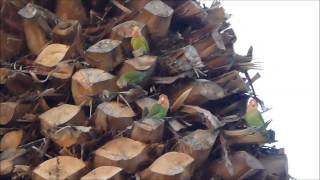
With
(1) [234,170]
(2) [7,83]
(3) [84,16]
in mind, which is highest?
(3) [84,16]

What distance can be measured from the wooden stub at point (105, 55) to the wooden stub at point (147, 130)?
0.35 meters

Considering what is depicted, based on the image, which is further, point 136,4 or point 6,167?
point 136,4

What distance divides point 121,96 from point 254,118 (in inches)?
22.8

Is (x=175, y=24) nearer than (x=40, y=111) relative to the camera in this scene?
No

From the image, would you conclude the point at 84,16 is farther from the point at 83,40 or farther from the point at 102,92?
the point at 102,92

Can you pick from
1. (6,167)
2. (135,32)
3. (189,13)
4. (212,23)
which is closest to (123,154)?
(6,167)

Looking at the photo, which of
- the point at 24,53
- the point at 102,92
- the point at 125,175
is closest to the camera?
the point at 125,175

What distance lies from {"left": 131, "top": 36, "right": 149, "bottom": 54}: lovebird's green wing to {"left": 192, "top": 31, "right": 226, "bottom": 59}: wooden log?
282 mm

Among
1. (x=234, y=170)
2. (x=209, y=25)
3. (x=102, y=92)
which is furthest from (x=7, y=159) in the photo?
(x=209, y=25)

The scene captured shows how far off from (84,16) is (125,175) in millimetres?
887

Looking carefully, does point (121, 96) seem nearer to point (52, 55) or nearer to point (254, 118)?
point (52, 55)

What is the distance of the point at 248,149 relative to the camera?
11.5ft

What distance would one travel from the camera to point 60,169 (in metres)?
3.13

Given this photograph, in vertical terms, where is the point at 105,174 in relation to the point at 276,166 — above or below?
above
